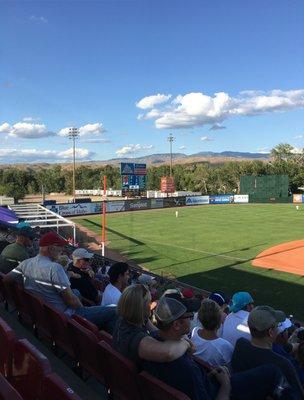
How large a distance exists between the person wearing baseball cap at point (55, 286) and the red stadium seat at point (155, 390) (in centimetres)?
180

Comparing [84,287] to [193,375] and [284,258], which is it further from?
[284,258]

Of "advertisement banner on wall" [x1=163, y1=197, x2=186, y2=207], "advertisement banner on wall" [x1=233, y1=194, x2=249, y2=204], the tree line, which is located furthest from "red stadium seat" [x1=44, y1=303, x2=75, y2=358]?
the tree line

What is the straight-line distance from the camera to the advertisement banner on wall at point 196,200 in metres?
61.0

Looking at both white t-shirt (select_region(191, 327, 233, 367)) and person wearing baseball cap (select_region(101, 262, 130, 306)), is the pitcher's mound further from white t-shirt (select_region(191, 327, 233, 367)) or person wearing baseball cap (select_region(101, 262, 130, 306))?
white t-shirt (select_region(191, 327, 233, 367))

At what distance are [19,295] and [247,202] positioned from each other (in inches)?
2401

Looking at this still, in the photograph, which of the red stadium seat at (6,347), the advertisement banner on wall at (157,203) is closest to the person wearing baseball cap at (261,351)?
the red stadium seat at (6,347)

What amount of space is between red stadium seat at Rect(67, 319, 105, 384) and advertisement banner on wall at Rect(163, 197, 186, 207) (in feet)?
171

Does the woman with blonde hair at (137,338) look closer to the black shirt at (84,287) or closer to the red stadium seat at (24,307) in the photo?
the red stadium seat at (24,307)

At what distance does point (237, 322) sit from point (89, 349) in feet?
6.61

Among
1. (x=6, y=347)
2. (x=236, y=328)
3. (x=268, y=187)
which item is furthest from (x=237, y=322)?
(x=268, y=187)

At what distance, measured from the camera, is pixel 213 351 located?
171 inches

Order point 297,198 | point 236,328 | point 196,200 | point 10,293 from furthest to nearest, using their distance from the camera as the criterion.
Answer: point 297,198
point 196,200
point 10,293
point 236,328

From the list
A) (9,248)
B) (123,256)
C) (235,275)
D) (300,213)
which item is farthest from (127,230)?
(9,248)

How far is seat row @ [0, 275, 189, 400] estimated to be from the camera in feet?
11.4
